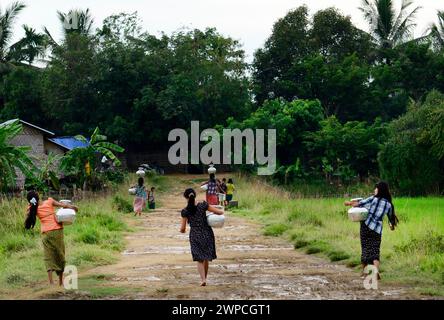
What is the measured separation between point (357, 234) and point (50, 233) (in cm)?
793

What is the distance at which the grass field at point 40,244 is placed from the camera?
13.9 m

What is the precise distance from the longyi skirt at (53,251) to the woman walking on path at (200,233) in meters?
2.08

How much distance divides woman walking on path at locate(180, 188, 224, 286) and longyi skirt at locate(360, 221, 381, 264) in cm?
239

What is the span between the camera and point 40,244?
17469 mm

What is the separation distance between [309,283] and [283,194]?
752 inches

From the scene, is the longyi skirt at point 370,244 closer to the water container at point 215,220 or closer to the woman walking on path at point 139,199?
the water container at point 215,220

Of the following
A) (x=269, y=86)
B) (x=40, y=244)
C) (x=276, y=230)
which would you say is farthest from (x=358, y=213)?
(x=269, y=86)

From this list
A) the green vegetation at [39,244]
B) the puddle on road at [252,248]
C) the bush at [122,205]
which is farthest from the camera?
the bush at [122,205]

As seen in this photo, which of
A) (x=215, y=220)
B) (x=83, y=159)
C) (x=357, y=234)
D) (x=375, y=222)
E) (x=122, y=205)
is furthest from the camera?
(x=83, y=159)

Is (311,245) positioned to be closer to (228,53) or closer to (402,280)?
(402,280)

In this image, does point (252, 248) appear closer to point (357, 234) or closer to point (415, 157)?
point (357, 234)

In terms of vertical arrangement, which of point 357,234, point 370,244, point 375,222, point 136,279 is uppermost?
point 375,222

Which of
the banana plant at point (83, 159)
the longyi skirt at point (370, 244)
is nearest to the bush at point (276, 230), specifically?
the longyi skirt at point (370, 244)
